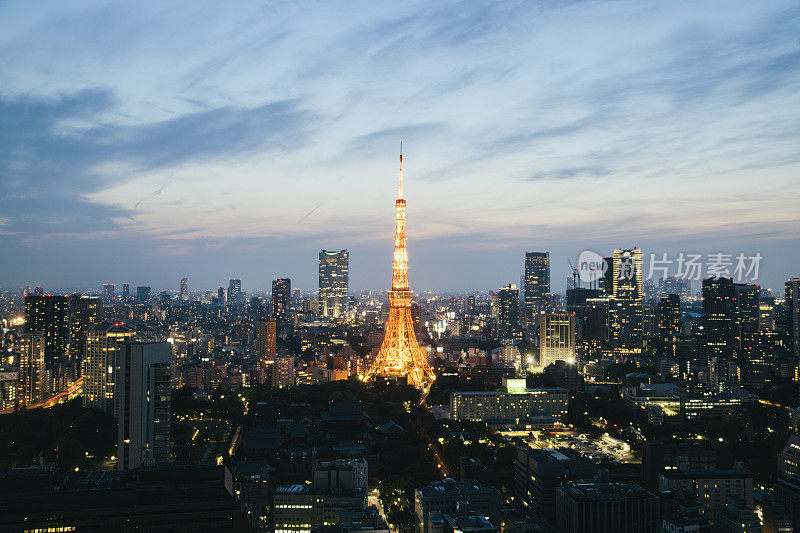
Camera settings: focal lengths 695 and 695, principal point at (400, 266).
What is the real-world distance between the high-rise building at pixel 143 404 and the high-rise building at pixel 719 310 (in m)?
25.7

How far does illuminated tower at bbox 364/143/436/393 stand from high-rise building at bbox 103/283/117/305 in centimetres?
2770

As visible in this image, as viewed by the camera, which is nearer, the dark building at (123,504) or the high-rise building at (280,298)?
the dark building at (123,504)

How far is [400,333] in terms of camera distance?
78.6 feet

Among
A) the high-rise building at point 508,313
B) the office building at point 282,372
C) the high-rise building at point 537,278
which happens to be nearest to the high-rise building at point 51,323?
the office building at point 282,372

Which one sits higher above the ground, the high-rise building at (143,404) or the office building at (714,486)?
the high-rise building at (143,404)

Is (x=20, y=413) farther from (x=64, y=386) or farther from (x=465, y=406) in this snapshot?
(x=465, y=406)

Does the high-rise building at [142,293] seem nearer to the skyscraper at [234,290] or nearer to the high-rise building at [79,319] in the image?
the skyscraper at [234,290]

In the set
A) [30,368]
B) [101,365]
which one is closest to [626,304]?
[101,365]

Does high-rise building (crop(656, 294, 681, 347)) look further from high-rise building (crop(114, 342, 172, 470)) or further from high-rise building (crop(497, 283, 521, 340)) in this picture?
high-rise building (crop(114, 342, 172, 470))

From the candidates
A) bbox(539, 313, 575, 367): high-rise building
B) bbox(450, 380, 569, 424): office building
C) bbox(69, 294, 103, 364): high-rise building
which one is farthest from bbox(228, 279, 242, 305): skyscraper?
bbox(450, 380, 569, 424): office building

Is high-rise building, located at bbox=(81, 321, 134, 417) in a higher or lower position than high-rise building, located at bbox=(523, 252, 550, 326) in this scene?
lower

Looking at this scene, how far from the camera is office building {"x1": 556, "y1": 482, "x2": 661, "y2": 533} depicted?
32.9 feet

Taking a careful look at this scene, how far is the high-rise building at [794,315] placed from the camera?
83.7 ft

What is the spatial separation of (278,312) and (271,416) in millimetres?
A: 29927
